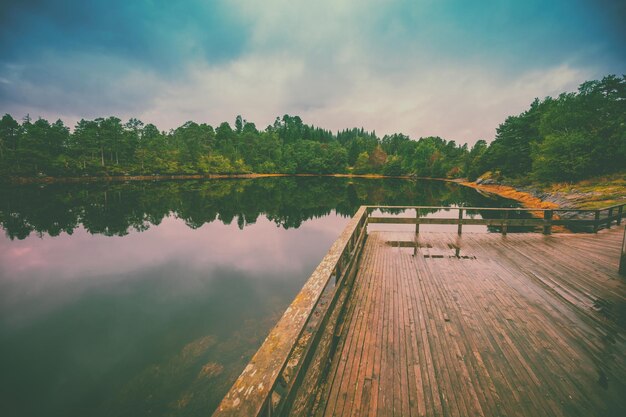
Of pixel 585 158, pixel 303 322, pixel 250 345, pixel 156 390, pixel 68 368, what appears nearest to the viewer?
pixel 303 322

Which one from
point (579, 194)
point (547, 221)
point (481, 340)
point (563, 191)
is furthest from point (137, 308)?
point (563, 191)

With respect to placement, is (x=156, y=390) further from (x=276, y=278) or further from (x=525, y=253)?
(x=525, y=253)

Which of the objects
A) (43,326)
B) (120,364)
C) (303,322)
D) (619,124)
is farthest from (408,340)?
(619,124)

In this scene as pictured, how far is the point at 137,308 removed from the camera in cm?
776

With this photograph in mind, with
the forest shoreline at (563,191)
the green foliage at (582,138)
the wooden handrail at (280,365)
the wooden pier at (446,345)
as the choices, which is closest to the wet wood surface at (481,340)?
the wooden pier at (446,345)

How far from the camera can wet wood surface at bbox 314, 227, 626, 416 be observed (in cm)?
269

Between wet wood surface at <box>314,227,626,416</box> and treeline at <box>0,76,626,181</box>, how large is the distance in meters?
31.5

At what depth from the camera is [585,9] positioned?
35.9 m

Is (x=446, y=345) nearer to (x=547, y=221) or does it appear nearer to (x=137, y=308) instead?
(x=137, y=308)

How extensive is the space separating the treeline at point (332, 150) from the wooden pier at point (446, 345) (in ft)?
106

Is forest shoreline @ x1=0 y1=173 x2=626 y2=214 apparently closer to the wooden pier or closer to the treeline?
the treeline

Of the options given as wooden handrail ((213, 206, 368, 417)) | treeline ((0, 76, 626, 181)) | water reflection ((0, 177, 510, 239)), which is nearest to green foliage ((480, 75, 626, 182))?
treeline ((0, 76, 626, 181))

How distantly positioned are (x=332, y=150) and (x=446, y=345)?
8327cm

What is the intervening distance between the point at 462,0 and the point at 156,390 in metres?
90.9
